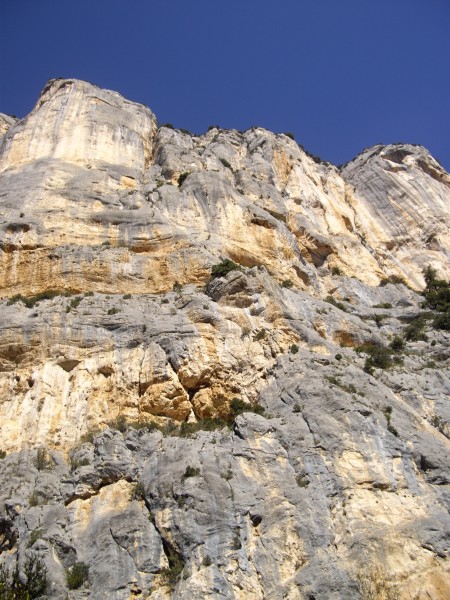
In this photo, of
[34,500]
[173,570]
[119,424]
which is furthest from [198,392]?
[173,570]

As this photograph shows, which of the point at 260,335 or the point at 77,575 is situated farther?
the point at 260,335

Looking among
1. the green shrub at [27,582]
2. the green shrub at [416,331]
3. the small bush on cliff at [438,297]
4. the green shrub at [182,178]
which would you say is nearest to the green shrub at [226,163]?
the green shrub at [182,178]

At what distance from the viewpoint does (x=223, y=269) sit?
28.1 m

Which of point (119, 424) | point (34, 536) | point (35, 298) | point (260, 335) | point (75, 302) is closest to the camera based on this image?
point (34, 536)

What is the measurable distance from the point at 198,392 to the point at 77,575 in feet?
28.2

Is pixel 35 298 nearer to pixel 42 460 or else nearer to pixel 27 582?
pixel 42 460

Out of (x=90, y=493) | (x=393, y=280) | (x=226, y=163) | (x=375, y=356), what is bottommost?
(x=90, y=493)

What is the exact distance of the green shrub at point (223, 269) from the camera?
28.0 m

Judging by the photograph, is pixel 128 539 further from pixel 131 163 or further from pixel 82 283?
pixel 131 163

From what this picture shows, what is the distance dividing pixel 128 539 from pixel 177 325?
32.3ft

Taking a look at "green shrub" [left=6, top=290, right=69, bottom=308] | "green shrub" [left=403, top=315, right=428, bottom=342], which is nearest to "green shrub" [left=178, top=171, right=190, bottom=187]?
"green shrub" [left=6, top=290, right=69, bottom=308]

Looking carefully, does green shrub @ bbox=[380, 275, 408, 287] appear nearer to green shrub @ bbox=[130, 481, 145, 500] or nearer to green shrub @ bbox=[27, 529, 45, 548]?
green shrub @ bbox=[130, 481, 145, 500]

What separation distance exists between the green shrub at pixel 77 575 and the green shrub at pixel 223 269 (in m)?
14.7

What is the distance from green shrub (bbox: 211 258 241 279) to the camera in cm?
2798
